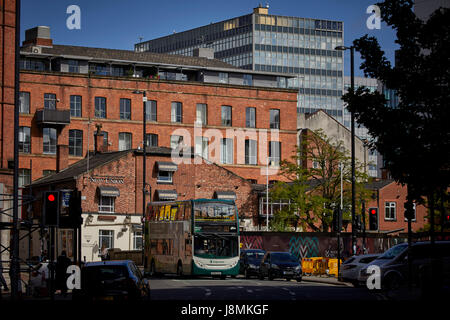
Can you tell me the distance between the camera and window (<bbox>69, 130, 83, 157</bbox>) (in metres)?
83.0

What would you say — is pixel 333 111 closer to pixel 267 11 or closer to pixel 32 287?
pixel 267 11

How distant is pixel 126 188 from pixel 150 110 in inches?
704

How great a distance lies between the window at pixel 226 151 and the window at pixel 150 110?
7.81 m

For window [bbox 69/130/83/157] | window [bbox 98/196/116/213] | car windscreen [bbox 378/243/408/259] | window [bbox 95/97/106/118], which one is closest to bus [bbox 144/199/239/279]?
car windscreen [bbox 378/243/408/259]

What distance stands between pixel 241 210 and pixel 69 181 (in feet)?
50.3

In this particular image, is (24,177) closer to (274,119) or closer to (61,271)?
(274,119)

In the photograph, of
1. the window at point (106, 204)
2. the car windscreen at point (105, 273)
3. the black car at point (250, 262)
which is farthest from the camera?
the window at point (106, 204)

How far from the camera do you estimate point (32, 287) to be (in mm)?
31234

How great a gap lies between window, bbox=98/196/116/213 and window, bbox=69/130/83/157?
14266 millimetres

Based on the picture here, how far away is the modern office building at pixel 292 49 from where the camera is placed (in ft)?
488

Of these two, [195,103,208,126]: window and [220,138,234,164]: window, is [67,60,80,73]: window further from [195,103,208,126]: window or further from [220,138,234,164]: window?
[220,138,234,164]: window

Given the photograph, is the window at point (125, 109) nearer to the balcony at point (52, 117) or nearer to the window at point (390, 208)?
the balcony at point (52, 117)

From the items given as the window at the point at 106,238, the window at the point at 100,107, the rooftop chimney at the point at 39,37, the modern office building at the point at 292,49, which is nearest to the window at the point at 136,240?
the window at the point at 106,238
